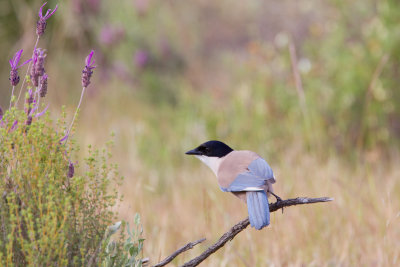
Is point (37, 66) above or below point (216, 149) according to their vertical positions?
above

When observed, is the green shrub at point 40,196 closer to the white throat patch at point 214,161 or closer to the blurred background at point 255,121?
the white throat patch at point 214,161

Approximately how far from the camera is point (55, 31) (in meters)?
7.63

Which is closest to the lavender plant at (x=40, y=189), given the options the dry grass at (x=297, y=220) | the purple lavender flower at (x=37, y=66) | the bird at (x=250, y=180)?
the purple lavender flower at (x=37, y=66)

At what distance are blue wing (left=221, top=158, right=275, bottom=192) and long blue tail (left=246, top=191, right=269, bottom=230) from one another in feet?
0.13

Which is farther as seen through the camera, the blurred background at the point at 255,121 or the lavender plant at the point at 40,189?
the blurred background at the point at 255,121

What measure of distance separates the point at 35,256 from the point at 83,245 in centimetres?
16

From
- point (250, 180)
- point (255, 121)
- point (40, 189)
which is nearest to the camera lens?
point (40, 189)

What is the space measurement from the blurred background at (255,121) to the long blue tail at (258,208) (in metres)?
0.63

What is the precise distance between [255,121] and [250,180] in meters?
3.63

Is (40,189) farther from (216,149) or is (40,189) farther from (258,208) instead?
(216,149)

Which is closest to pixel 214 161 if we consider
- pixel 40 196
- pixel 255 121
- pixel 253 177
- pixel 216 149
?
pixel 216 149

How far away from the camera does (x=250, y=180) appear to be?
2.12 meters

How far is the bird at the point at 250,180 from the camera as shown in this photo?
6.55ft

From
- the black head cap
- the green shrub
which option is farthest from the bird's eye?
the green shrub
